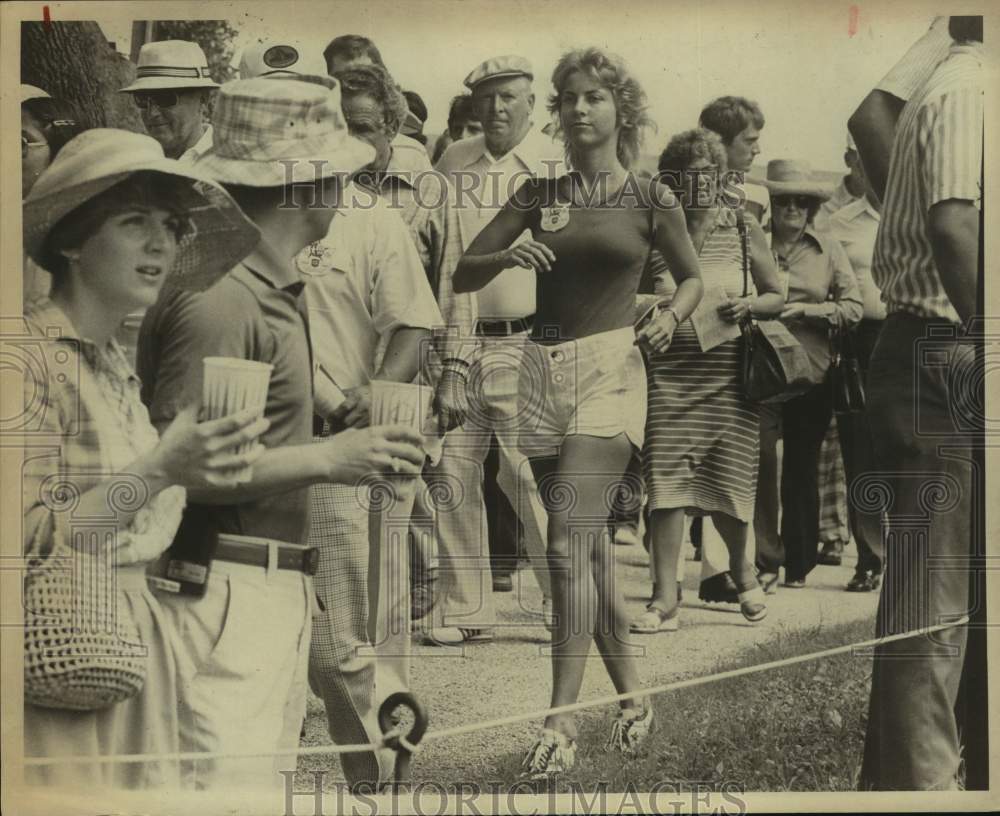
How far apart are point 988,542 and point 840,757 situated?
39.0 inches

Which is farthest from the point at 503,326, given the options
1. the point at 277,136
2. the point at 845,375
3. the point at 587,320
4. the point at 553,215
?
the point at 845,375

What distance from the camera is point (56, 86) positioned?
521 centimetres

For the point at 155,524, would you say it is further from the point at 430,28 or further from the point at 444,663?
the point at 430,28

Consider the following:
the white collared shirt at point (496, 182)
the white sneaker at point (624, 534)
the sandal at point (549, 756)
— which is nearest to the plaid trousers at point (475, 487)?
the white collared shirt at point (496, 182)

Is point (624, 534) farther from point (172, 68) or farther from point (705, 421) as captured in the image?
point (172, 68)

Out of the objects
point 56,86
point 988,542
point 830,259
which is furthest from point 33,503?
point 988,542

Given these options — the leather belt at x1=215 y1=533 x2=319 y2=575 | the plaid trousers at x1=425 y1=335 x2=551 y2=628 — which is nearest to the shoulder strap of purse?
the plaid trousers at x1=425 y1=335 x2=551 y2=628

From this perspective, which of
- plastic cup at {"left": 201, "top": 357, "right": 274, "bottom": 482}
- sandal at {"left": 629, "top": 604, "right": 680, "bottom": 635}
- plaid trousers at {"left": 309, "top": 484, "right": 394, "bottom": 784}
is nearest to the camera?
plastic cup at {"left": 201, "top": 357, "right": 274, "bottom": 482}

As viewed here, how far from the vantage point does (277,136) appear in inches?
202

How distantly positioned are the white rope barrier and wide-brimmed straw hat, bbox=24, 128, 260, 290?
172 cm

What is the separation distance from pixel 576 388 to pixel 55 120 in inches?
84.7

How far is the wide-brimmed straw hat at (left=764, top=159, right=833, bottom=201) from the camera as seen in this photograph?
5.27 meters

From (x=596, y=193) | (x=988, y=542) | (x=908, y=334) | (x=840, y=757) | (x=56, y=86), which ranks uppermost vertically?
(x=56, y=86)

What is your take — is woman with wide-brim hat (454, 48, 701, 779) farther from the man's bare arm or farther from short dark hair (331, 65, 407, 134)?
the man's bare arm
